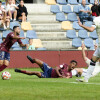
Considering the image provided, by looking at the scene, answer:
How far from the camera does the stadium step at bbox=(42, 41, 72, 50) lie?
26.1 m

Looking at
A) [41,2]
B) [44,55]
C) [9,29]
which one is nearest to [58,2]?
[41,2]

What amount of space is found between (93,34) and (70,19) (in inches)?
69.5

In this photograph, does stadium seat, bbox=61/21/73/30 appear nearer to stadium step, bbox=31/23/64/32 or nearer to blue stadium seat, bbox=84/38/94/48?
stadium step, bbox=31/23/64/32

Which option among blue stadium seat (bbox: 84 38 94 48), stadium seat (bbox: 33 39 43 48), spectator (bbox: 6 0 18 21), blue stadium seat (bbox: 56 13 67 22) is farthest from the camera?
blue stadium seat (bbox: 56 13 67 22)

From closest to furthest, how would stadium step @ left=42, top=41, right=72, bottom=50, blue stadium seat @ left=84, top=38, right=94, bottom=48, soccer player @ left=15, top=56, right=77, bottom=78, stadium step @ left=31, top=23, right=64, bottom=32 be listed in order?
soccer player @ left=15, top=56, right=77, bottom=78 < stadium step @ left=42, top=41, right=72, bottom=50 < blue stadium seat @ left=84, top=38, right=94, bottom=48 < stadium step @ left=31, top=23, right=64, bottom=32

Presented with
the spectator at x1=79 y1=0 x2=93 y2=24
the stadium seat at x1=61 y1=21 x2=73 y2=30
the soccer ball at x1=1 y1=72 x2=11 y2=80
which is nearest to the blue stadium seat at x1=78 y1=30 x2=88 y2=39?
the stadium seat at x1=61 y1=21 x2=73 y2=30

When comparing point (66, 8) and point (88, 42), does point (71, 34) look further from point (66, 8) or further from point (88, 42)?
point (66, 8)

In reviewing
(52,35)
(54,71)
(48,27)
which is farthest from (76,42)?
(54,71)

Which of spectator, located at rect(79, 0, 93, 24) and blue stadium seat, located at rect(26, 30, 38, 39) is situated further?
spectator, located at rect(79, 0, 93, 24)

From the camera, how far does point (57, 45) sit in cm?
2641

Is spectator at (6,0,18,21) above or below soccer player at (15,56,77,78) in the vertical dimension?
above

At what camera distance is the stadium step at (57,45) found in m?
26.1

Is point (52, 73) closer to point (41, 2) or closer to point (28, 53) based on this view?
point (28, 53)

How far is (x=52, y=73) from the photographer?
51.4ft
